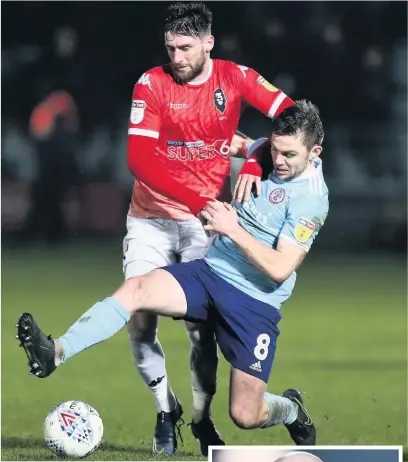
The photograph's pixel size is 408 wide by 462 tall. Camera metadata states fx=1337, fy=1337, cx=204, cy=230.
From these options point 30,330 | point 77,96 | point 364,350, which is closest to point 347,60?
point 77,96

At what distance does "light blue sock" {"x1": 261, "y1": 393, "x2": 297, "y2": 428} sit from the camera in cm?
782

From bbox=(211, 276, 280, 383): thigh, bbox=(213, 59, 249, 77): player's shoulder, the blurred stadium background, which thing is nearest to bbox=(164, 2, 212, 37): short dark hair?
bbox=(213, 59, 249, 77): player's shoulder

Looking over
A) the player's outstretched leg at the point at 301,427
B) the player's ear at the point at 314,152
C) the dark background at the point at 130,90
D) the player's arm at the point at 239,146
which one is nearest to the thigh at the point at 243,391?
the player's outstretched leg at the point at 301,427

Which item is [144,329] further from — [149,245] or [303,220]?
[303,220]

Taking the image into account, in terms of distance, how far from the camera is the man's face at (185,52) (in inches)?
304

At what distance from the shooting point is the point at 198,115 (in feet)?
26.5

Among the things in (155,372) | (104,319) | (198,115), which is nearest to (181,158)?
(198,115)

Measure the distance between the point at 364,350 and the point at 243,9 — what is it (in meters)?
9.26

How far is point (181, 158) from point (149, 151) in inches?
13.4

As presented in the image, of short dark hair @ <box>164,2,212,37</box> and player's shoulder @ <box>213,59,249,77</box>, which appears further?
player's shoulder @ <box>213,59,249,77</box>

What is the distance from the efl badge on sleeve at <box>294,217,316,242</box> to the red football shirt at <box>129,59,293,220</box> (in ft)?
2.89

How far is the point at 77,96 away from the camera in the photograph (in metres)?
22.5

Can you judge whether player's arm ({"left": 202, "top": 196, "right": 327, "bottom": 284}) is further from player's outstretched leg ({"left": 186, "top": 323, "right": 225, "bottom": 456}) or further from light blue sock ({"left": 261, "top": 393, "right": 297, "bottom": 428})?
player's outstretched leg ({"left": 186, "top": 323, "right": 225, "bottom": 456})

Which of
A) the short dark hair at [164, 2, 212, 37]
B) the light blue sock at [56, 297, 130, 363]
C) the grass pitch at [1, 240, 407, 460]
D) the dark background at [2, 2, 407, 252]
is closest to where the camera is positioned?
the light blue sock at [56, 297, 130, 363]
